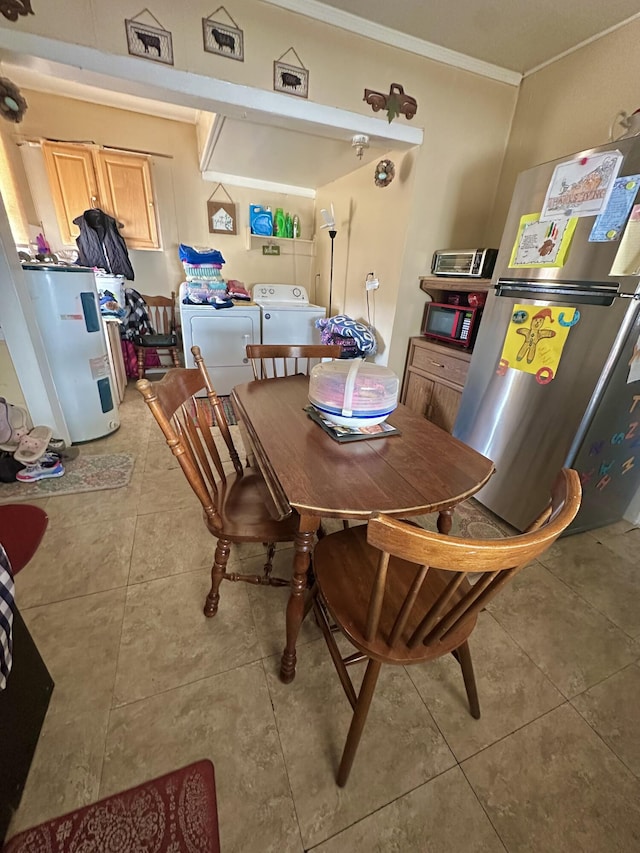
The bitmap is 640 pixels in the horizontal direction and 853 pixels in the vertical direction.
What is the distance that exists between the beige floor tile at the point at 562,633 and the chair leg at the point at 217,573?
1138mm

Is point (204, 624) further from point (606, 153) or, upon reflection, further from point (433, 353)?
point (606, 153)

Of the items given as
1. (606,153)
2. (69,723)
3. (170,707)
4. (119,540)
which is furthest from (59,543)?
(606,153)

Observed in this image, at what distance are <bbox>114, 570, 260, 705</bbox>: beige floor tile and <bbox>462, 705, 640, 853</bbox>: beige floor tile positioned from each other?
0.79 metres

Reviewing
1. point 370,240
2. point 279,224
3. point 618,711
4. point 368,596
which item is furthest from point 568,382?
point 279,224

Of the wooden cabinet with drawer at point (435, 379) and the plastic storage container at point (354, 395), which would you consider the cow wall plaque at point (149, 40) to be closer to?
the plastic storage container at point (354, 395)

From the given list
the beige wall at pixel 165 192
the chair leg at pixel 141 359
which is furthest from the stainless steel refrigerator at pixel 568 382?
the chair leg at pixel 141 359

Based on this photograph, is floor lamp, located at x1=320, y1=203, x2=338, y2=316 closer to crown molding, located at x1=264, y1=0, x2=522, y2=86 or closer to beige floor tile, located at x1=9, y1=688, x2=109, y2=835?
crown molding, located at x1=264, y1=0, x2=522, y2=86

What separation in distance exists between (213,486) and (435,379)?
5.91ft

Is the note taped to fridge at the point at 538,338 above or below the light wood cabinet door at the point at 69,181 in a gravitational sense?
below

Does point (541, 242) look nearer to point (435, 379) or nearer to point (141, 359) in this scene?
point (435, 379)

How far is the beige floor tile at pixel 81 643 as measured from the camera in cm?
104

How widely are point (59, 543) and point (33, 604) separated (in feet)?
1.10

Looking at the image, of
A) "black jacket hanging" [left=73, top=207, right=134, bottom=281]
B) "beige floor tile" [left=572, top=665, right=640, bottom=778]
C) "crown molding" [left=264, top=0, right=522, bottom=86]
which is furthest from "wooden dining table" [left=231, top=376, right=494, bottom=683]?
"black jacket hanging" [left=73, top=207, right=134, bottom=281]

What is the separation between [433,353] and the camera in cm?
240
